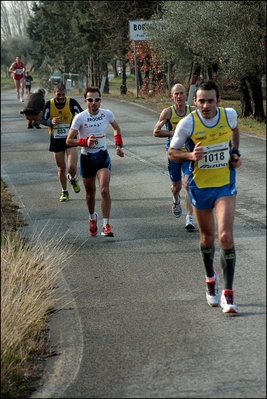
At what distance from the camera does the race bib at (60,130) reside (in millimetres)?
14602

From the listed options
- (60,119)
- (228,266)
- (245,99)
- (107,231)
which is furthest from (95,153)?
(245,99)

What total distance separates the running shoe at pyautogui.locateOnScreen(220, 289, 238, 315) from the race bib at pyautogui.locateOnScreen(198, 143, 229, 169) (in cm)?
108

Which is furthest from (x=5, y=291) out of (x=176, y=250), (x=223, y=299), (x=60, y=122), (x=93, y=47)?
(x=93, y=47)

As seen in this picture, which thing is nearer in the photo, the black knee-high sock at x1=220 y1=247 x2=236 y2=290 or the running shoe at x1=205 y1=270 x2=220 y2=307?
the black knee-high sock at x1=220 y1=247 x2=236 y2=290

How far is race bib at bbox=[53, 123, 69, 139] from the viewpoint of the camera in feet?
47.9

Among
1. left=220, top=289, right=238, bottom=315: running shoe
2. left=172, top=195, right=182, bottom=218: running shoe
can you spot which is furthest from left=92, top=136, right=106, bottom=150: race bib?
left=220, top=289, right=238, bottom=315: running shoe

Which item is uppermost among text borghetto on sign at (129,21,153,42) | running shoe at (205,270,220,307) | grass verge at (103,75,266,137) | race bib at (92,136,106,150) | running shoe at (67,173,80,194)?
→ text borghetto on sign at (129,21,153,42)

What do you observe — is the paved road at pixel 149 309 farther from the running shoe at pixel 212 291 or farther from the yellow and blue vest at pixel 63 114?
the yellow and blue vest at pixel 63 114

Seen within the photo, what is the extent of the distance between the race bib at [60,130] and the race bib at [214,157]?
7.22 m

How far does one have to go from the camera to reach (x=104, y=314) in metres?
7.94

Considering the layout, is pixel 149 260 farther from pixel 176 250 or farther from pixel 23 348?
pixel 23 348

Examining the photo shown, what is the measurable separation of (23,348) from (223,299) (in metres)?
1.75

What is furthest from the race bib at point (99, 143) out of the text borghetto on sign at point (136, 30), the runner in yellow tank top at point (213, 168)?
the text borghetto on sign at point (136, 30)

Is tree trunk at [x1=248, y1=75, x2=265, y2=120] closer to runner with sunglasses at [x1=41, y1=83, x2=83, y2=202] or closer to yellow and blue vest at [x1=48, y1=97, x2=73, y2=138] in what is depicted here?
runner with sunglasses at [x1=41, y1=83, x2=83, y2=202]
